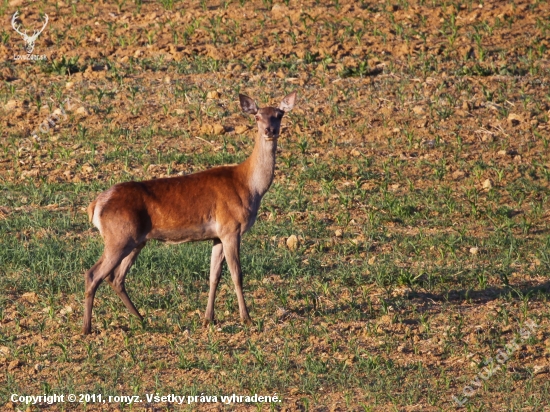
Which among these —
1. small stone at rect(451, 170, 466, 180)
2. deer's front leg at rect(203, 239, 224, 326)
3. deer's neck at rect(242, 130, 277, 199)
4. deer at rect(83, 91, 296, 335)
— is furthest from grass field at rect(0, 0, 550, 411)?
deer's neck at rect(242, 130, 277, 199)

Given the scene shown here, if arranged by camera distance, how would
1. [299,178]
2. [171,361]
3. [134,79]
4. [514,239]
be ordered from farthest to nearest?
[134,79]
[299,178]
[514,239]
[171,361]

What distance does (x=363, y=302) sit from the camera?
36.4 ft

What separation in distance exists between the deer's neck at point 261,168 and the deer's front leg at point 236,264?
19.3 inches

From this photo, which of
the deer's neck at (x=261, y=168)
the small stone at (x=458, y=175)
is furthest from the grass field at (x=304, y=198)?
the deer's neck at (x=261, y=168)

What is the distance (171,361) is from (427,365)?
6.94ft

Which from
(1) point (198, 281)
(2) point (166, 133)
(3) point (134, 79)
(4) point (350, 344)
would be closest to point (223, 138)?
(2) point (166, 133)

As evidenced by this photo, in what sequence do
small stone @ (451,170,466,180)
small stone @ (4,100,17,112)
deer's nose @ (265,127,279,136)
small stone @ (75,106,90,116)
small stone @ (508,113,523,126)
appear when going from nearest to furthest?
deer's nose @ (265,127,279,136) → small stone @ (451,170,466,180) → small stone @ (508,113,523,126) → small stone @ (75,106,90,116) → small stone @ (4,100,17,112)

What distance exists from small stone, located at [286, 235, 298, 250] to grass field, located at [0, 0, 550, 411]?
50 mm

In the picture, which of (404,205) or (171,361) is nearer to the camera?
(171,361)

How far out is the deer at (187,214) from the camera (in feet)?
33.2

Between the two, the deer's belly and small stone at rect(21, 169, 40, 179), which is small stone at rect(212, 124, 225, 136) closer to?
small stone at rect(21, 169, 40, 179)

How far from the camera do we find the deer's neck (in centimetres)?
1070

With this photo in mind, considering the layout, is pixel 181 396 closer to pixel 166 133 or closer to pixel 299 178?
pixel 299 178

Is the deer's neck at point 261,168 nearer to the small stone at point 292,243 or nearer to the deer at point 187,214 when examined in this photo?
the deer at point 187,214
